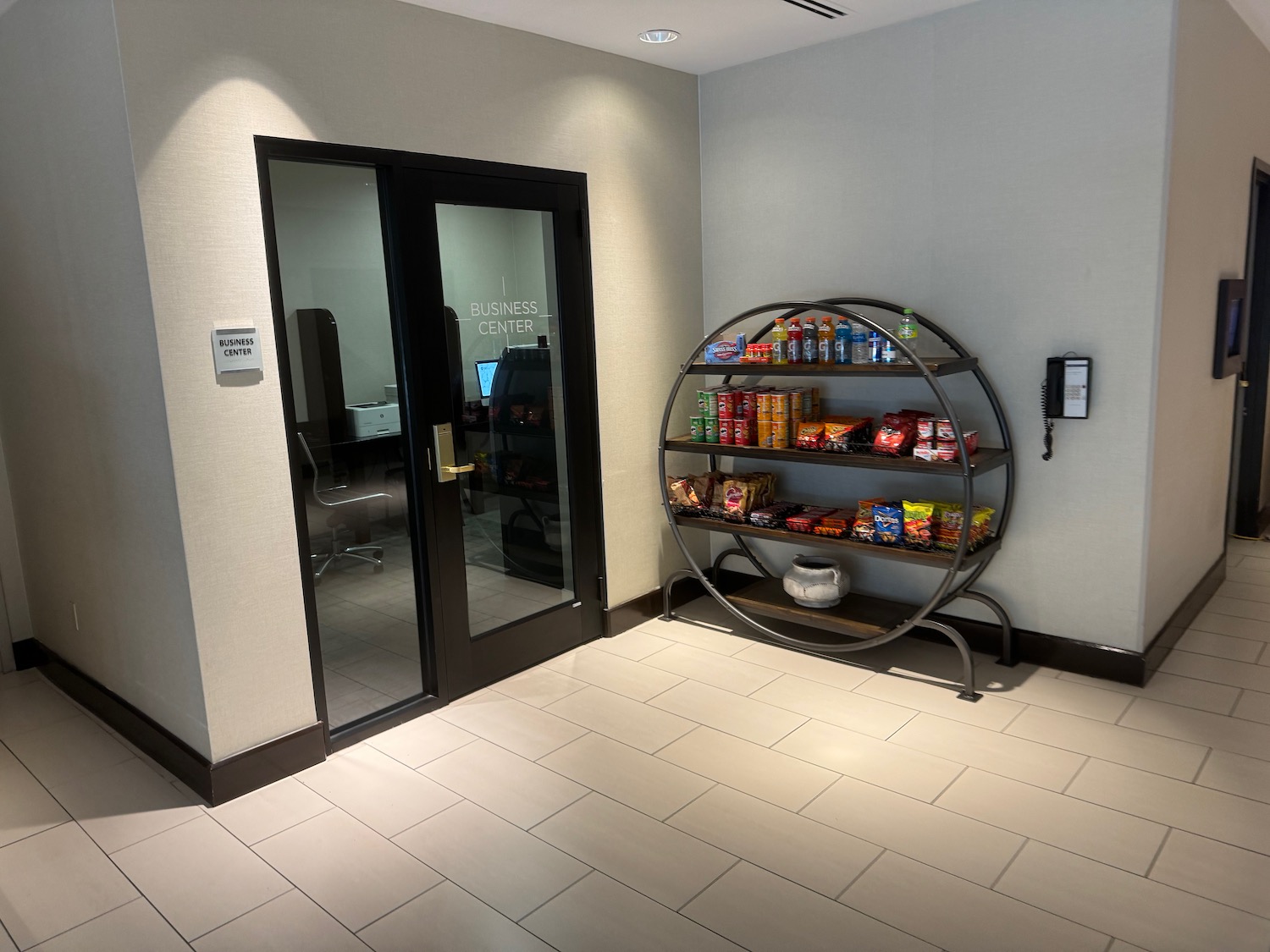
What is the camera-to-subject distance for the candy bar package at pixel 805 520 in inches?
151

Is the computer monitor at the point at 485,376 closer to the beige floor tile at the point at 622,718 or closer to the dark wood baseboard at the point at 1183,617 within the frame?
the beige floor tile at the point at 622,718

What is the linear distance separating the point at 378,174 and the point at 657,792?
93.5 inches

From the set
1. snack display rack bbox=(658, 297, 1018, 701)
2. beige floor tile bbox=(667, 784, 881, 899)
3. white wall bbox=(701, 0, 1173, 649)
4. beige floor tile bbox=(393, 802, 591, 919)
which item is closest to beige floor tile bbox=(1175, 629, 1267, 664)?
white wall bbox=(701, 0, 1173, 649)

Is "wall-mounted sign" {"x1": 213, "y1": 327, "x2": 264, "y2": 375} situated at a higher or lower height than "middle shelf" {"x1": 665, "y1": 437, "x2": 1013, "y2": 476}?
higher

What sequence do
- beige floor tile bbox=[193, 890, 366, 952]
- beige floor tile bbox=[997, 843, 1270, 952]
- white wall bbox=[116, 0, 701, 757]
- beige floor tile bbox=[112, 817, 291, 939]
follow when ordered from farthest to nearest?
white wall bbox=[116, 0, 701, 757], beige floor tile bbox=[112, 817, 291, 939], beige floor tile bbox=[193, 890, 366, 952], beige floor tile bbox=[997, 843, 1270, 952]

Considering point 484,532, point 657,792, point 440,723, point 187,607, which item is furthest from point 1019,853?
point 187,607

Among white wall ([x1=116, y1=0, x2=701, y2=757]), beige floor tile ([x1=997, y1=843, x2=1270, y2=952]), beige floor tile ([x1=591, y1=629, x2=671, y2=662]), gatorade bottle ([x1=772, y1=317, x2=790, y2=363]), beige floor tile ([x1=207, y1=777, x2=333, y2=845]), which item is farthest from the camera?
beige floor tile ([x1=591, y1=629, x2=671, y2=662])

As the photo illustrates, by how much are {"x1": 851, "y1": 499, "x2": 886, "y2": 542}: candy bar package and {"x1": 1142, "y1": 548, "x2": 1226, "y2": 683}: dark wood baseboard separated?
3.72 ft

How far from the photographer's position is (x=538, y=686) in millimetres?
3691

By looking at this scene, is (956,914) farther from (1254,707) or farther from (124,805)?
(124,805)

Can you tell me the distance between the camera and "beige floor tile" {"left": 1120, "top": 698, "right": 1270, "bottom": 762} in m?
2.96

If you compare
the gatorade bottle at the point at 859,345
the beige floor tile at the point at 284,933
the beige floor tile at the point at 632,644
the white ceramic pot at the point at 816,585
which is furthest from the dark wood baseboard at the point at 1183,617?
the beige floor tile at the point at 284,933

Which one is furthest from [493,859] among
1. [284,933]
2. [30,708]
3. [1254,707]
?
[1254,707]

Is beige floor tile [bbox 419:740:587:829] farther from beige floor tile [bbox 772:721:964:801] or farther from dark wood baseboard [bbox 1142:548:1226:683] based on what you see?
dark wood baseboard [bbox 1142:548:1226:683]
